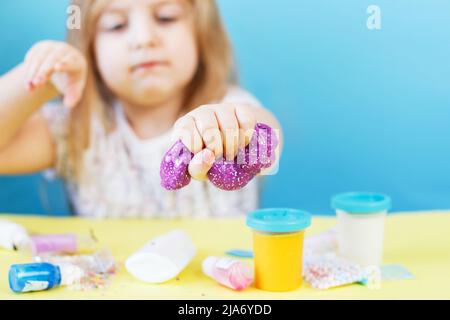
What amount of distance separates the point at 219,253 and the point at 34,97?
39 centimetres

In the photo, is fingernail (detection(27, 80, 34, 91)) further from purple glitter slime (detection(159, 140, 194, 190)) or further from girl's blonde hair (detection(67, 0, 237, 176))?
purple glitter slime (detection(159, 140, 194, 190))

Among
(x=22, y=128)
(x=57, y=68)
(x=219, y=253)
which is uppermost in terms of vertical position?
(x=57, y=68)

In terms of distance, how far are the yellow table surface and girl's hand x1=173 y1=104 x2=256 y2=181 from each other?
0.69 feet

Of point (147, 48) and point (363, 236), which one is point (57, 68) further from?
point (363, 236)

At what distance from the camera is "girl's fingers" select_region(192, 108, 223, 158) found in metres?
0.72

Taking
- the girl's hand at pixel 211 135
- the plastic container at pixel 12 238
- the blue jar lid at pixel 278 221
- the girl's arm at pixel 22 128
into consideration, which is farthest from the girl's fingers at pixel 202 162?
the girl's arm at pixel 22 128

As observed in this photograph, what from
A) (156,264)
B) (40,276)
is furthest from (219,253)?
(40,276)

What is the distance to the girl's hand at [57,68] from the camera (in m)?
1.10

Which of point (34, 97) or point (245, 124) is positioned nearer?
point (245, 124)

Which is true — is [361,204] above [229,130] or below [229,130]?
below

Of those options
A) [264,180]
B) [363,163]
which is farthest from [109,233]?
[363,163]

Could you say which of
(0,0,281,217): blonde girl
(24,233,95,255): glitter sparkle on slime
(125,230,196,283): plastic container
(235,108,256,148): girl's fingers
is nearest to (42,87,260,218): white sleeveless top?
(0,0,281,217): blonde girl

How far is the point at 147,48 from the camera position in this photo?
45.9 inches

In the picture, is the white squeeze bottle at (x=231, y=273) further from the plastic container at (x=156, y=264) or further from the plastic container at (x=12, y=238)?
the plastic container at (x=12, y=238)
